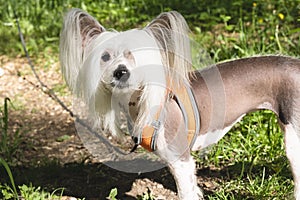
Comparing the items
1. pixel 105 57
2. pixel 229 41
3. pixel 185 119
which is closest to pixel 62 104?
pixel 229 41

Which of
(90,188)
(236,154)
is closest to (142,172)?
(90,188)

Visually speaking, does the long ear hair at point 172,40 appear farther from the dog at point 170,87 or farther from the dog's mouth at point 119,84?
the dog's mouth at point 119,84

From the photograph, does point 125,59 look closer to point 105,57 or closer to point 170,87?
point 105,57

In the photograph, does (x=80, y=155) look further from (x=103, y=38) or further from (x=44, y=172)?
(x=103, y=38)

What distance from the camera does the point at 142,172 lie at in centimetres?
403

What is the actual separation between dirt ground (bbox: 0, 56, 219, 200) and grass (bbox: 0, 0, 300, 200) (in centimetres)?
Answer: 15

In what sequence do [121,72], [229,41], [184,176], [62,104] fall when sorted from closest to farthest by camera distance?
[121,72], [184,176], [62,104], [229,41]

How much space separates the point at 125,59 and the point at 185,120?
55 cm

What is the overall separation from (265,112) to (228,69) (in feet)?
3.62

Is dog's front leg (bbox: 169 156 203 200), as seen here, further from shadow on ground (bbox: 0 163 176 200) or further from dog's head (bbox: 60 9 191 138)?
shadow on ground (bbox: 0 163 176 200)

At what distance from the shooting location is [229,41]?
546cm

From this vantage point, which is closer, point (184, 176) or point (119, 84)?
point (119, 84)

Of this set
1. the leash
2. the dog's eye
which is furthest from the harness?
the leash

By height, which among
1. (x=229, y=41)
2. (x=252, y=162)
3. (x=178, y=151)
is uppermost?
(x=229, y=41)
